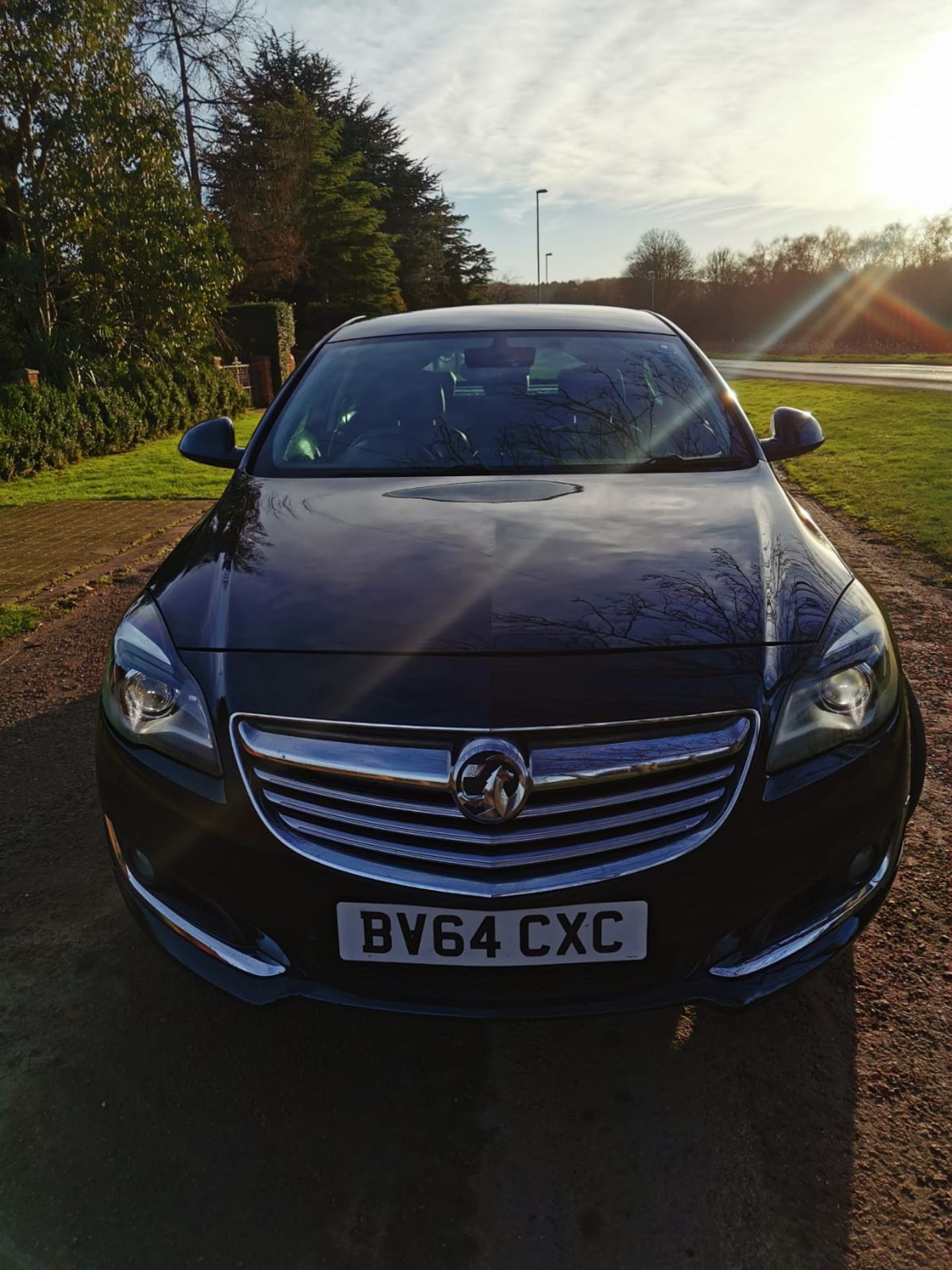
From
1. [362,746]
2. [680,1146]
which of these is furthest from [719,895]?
[362,746]

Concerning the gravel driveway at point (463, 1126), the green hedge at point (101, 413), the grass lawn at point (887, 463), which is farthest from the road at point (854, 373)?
the gravel driveway at point (463, 1126)

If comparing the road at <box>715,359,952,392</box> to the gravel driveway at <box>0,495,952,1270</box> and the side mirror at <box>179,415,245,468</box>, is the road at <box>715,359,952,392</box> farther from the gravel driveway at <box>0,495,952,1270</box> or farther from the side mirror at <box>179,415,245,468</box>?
the gravel driveway at <box>0,495,952,1270</box>

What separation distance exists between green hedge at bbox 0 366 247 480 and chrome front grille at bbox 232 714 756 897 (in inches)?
397

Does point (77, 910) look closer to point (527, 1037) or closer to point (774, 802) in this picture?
point (527, 1037)

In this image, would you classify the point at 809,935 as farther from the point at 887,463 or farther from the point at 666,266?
the point at 666,266

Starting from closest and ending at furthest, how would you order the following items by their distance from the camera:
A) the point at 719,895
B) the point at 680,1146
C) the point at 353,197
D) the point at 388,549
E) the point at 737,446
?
1. the point at 719,895
2. the point at 680,1146
3. the point at 388,549
4. the point at 737,446
5. the point at 353,197

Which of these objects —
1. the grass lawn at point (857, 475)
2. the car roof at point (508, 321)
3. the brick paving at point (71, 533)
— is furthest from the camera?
the grass lawn at point (857, 475)

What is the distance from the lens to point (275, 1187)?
1684mm

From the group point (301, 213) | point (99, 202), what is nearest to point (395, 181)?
point (301, 213)

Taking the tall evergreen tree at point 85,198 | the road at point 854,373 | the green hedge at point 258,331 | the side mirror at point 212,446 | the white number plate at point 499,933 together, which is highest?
the tall evergreen tree at point 85,198

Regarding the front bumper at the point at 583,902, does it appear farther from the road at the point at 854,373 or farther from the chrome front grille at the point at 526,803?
the road at the point at 854,373

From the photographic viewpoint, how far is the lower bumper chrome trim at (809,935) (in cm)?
171

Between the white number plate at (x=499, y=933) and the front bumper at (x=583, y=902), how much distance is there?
0.02 meters

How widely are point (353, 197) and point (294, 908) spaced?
38.6 metres
